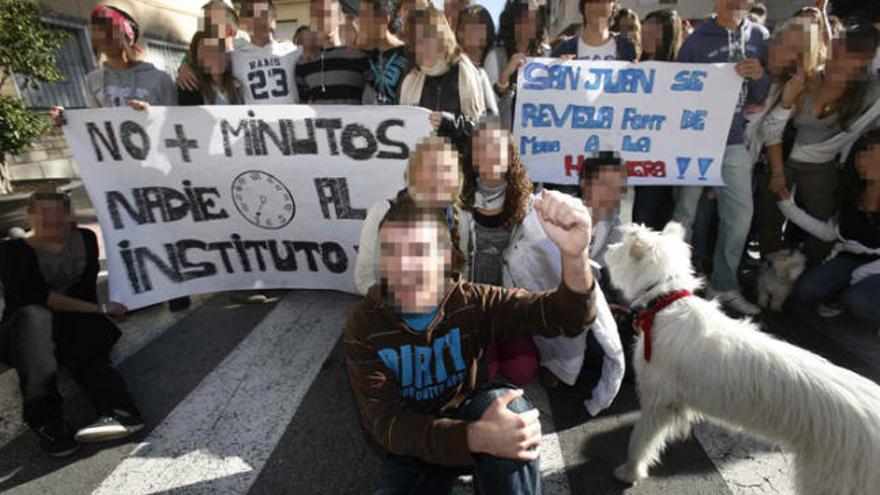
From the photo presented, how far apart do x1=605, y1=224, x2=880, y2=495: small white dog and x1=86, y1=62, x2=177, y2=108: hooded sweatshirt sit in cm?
368

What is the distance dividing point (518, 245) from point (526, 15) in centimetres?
244

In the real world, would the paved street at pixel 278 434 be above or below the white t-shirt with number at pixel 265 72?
below

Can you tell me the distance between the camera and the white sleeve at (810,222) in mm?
3768

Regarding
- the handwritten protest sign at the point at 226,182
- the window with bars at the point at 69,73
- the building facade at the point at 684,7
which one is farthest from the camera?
the building facade at the point at 684,7

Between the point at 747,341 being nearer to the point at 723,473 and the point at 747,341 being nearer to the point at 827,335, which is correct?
the point at 723,473

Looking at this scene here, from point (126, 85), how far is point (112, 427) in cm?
263

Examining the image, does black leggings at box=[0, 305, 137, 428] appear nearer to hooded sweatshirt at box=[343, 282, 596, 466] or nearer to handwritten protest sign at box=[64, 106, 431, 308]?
handwritten protest sign at box=[64, 106, 431, 308]

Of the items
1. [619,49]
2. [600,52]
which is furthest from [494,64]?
[619,49]

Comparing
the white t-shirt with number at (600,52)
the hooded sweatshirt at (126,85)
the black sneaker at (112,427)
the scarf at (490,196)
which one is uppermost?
the white t-shirt with number at (600,52)

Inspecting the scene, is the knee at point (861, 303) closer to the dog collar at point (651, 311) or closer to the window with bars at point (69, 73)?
the dog collar at point (651, 311)

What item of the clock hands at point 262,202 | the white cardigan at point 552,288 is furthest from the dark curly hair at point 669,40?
the clock hands at point 262,202

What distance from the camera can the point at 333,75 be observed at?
152 inches

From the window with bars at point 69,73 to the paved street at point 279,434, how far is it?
812cm

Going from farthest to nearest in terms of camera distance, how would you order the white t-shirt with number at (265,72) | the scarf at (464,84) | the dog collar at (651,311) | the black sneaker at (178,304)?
the black sneaker at (178,304), the white t-shirt with number at (265,72), the scarf at (464,84), the dog collar at (651,311)
